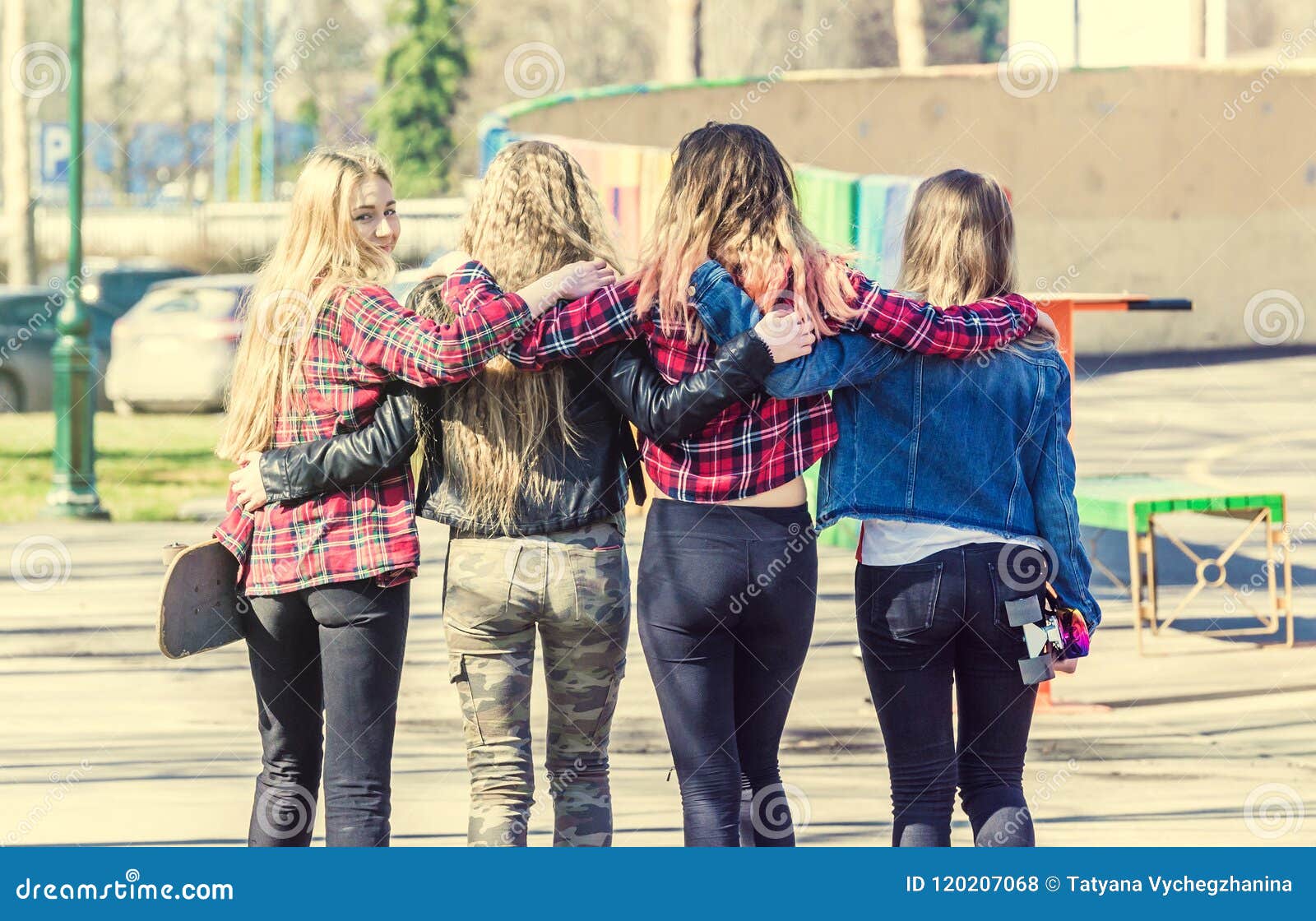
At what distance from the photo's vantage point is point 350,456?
353 cm

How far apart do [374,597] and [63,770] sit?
238 cm

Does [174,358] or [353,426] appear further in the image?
[174,358]

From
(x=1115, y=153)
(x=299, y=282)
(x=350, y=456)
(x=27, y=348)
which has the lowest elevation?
(x=350, y=456)

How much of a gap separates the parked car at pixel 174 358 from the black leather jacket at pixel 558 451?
13566 mm

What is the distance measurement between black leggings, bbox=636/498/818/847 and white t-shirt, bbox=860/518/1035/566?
0.47 feet

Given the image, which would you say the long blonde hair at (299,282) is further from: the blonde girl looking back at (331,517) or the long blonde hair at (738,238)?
the long blonde hair at (738,238)

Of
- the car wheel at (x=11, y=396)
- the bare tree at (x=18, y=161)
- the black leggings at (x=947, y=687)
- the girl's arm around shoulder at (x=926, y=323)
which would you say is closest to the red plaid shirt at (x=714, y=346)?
the girl's arm around shoulder at (x=926, y=323)

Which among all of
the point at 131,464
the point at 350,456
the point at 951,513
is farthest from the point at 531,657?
the point at 131,464

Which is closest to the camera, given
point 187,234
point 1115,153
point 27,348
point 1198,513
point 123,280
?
point 1198,513

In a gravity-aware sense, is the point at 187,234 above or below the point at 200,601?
above

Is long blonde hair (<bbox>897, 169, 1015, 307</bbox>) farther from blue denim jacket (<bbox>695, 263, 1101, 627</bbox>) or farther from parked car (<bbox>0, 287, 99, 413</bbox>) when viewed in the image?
parked car (<bbox>0, 287, 99, 413</bbox>)

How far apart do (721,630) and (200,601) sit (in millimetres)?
1195

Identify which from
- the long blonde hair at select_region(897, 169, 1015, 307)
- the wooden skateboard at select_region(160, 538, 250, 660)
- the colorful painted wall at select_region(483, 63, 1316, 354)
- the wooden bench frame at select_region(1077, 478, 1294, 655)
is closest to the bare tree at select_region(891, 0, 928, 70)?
the colorful painted wall at select_region(483, 63, 1316, 354)

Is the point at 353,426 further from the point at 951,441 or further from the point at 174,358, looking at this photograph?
the point at 174,358
